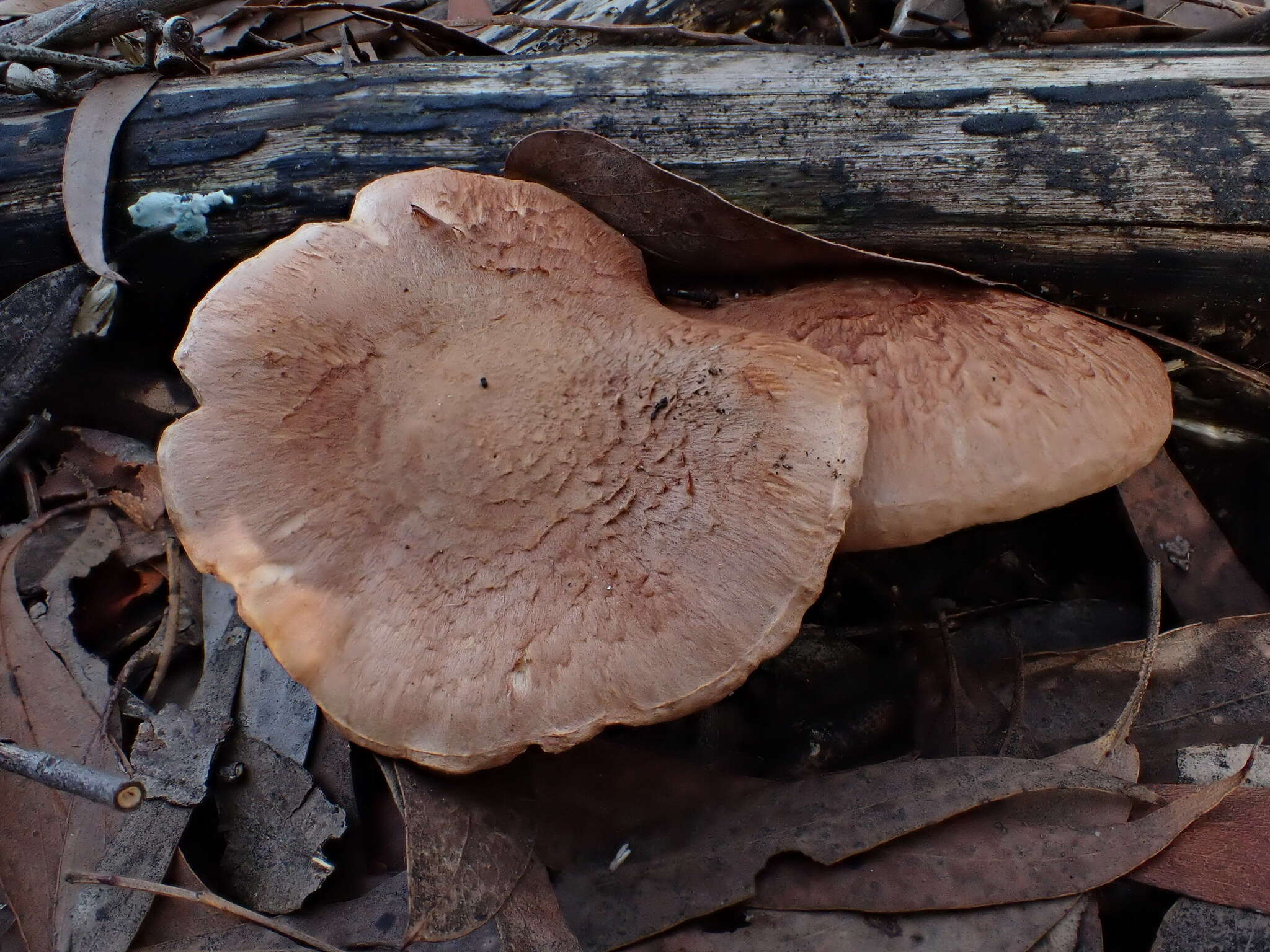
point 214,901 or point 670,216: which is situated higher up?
point 670,216

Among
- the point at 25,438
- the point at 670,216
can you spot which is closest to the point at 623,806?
the point at 670,216

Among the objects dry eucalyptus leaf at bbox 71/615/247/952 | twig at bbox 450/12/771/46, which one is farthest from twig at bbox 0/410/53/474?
twig at bbox 450/12/771/46

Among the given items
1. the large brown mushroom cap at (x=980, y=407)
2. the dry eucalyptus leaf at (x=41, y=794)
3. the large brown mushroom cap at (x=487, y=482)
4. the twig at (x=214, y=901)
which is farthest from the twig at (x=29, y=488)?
the large brown mushroom cap at (x=980, y=407)

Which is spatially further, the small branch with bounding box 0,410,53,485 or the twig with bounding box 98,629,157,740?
the small branch with bounding box 0,410,53,485

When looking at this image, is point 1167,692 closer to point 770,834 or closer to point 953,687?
point 953,687

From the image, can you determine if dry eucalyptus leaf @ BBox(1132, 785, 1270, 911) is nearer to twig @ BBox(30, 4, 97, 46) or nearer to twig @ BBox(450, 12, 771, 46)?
twig @ BBox(450, 12, 771, 46)
